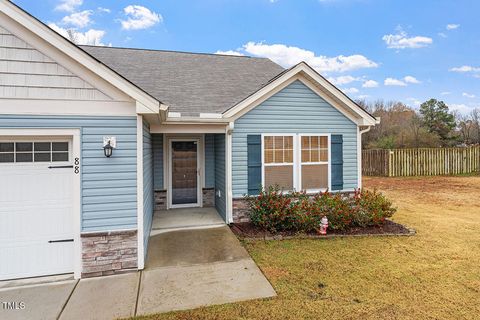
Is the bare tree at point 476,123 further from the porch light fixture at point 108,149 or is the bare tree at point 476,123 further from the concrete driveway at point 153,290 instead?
the porch light fixture at point 108,149

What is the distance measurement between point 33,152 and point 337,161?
7.16 metres

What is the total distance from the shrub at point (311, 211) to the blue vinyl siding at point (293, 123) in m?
0.77

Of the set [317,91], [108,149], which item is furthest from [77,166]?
[317,91]

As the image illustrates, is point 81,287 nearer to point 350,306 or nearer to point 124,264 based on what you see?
point 124,264

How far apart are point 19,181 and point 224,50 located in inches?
961

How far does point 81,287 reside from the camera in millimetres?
4113

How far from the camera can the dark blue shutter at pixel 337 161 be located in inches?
305

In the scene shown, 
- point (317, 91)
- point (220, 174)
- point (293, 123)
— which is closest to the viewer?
point (293, 123)

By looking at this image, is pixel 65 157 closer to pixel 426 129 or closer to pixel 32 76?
pixel 32 76

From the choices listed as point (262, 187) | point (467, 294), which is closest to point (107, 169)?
point (262, 187)

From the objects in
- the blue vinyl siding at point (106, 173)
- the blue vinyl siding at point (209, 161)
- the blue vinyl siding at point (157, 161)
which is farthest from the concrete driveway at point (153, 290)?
the blue vinyl siding at point (209, 161)

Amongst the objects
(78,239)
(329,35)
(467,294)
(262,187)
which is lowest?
(467,294)

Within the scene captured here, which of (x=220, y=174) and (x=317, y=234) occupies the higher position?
(x=220, y=174)

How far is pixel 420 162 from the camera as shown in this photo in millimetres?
17531
